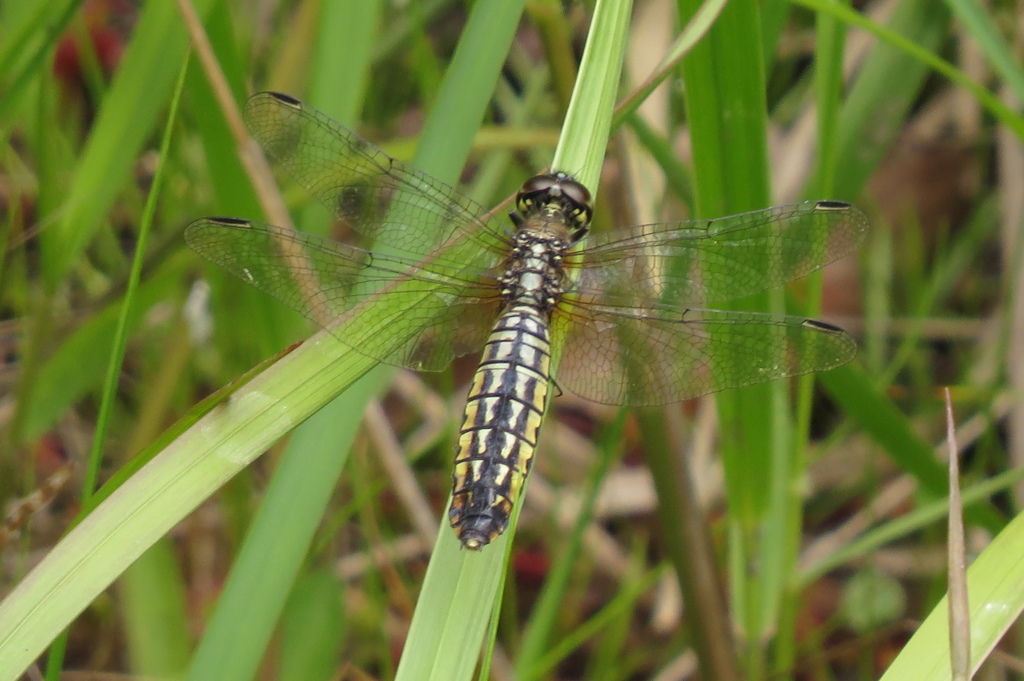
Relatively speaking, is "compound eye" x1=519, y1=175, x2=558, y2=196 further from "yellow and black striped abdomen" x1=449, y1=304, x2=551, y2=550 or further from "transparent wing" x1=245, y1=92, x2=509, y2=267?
"yellow and black striped abdomen" x1=449, y1=304, x2=551, y2=550

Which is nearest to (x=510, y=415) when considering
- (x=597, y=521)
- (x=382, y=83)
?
(x=597, y=521)

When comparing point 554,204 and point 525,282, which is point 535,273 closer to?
point 525,282

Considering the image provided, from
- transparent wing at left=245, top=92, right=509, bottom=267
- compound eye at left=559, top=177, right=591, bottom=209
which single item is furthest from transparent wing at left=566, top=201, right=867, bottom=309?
transparent wing at left=245, top=92, right=509, bottom=267

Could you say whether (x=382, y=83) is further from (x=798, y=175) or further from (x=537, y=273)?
(x=537, y=273)

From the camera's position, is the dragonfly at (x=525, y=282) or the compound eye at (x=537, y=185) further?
the compound eye at (x=537, y=185)

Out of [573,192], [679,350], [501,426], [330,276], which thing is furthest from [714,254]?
[330,276]

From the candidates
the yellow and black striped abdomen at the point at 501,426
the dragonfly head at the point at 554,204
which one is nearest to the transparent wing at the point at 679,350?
the yellow and black striped abdomen at the point at 501,426

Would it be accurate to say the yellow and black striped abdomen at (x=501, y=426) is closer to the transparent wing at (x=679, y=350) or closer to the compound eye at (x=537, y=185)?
the transparent wing at (x=679, y=350)

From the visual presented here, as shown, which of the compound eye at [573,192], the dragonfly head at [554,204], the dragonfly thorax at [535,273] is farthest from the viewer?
the dragonfly thorax at [535,273]
